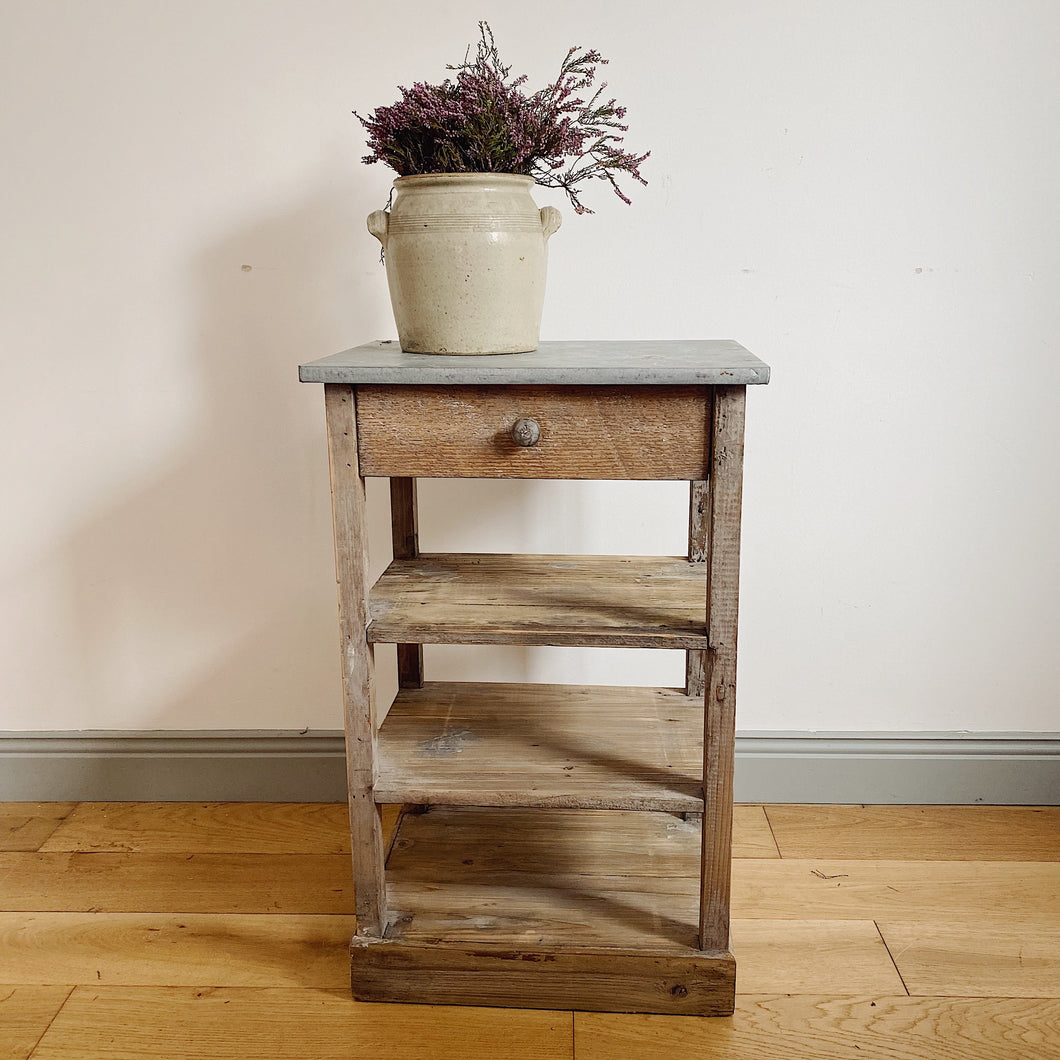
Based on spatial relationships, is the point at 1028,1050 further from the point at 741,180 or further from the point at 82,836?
the point at 82,836

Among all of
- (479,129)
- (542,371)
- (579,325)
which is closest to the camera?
A: (542,371)

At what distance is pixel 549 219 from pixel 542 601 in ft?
1.76

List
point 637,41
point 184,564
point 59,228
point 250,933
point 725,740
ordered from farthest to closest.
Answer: point 184,564, point 59,228, point 637,41, point 250,933, point 725,740

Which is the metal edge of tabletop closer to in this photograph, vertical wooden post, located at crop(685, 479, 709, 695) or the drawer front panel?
the drawer front panel

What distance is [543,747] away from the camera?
4.92 feet

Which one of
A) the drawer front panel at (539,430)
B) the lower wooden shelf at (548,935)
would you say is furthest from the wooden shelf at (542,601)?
the lower wooden shelf at (548,935)

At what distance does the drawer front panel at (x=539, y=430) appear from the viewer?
1.26m

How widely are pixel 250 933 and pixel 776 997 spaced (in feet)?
2.68

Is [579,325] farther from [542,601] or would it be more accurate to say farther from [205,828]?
[205,828]

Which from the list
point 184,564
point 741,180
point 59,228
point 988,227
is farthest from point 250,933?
point 988,227

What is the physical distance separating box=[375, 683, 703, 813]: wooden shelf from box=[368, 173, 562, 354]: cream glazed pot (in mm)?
582

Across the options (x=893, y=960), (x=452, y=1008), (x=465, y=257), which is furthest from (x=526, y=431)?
(x=893, y=960)

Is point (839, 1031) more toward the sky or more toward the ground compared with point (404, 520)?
more toward the ground

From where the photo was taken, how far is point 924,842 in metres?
1.85
